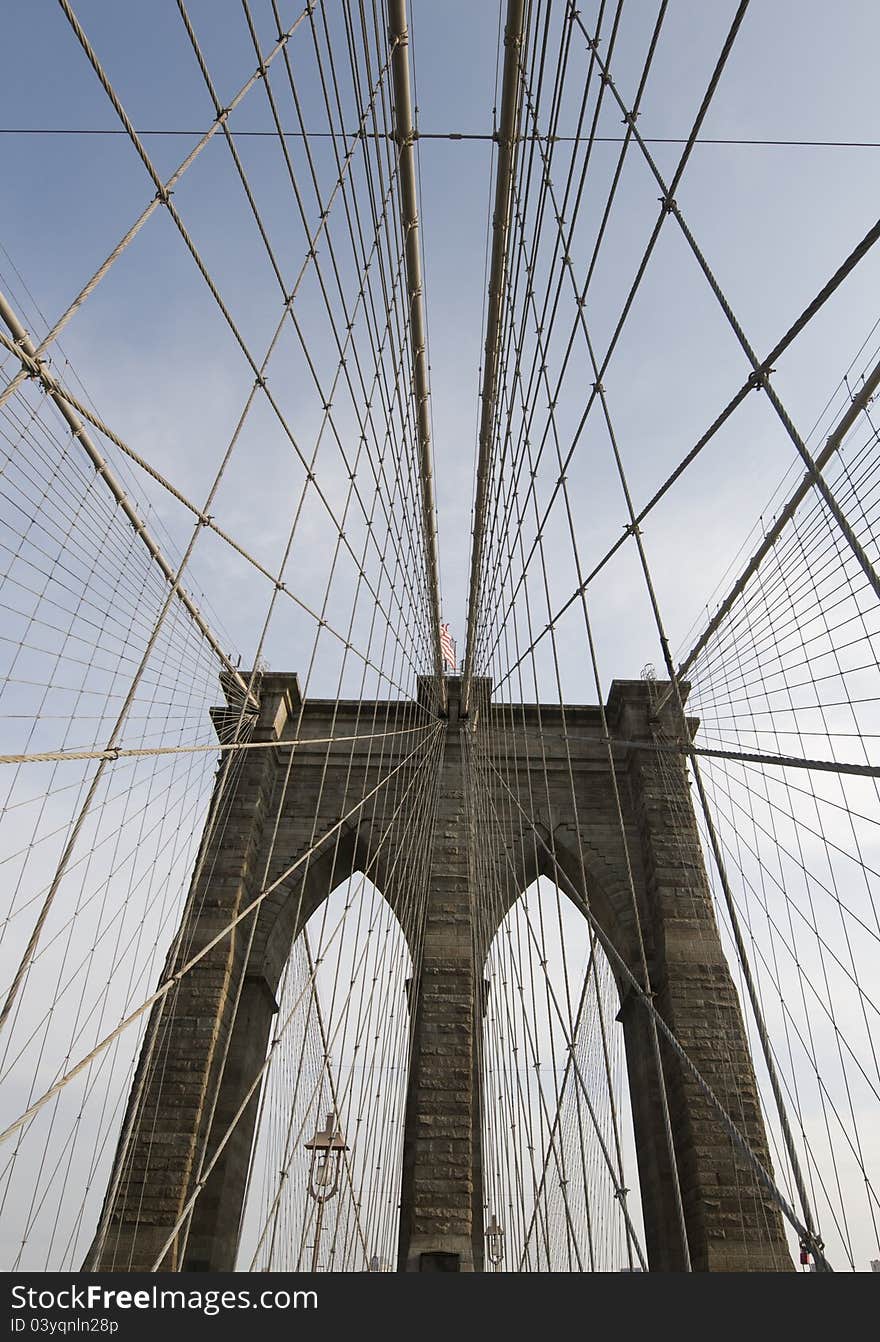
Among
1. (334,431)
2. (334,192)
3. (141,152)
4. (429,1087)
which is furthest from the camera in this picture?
(429,1087)

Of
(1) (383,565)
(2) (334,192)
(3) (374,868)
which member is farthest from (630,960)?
(2) (334,192)

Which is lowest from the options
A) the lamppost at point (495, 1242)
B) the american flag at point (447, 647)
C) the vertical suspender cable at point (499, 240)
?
the lamppost at point (495, 1242)

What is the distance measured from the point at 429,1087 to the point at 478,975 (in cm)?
151

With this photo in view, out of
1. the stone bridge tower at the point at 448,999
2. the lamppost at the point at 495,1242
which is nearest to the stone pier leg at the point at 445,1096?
the stone bridge tower at the point at 448,999

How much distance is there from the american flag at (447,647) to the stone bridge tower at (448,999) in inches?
30.2

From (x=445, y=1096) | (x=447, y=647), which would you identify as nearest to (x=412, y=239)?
(x=447, y=647)

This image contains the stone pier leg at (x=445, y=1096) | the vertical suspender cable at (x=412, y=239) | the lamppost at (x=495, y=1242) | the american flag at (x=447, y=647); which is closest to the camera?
the vertical suspender cable at (x=412, y=239)

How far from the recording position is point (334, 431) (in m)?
5.62

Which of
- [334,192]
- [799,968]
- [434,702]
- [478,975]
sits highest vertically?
[434,702]

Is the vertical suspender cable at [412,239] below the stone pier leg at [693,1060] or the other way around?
the other way around

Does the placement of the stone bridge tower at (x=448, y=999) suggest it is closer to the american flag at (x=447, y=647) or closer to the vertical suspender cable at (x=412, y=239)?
the american flag at (x=447, y=647)

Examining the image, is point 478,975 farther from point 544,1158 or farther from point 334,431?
point 334,431

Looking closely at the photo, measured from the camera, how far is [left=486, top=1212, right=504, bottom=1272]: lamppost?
9.91 m

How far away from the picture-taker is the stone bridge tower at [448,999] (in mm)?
A: 7527
